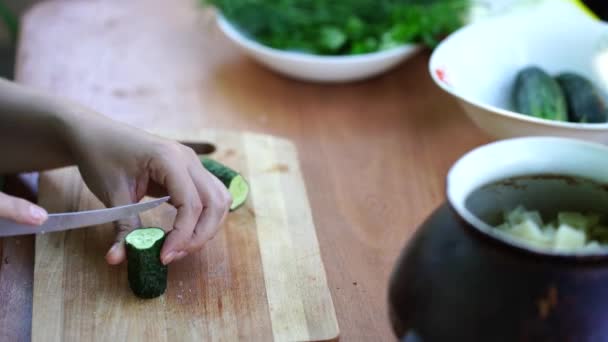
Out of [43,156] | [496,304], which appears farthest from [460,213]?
[43,156]

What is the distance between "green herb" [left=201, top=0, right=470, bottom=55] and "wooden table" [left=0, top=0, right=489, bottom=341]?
10 centimetres

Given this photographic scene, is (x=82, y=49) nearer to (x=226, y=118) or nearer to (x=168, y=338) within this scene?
(x=226, y=118)

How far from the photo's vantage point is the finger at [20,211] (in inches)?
43.3

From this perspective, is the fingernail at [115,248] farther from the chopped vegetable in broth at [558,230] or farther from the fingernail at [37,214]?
the chopped vegetable in broth at [558,230]

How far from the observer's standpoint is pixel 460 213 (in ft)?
2.84

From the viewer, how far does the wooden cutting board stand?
116cm

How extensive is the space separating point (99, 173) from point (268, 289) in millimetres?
366

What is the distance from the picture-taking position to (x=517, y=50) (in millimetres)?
1715

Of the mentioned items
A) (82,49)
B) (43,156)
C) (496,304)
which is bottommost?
(82,49)

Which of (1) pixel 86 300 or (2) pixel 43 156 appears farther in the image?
(2) pixel 43 156

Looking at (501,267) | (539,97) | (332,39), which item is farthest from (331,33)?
(501,267)

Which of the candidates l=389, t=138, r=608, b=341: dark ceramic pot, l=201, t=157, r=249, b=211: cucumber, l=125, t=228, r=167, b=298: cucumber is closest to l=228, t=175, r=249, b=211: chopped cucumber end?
l=201, t=157, r=249, b=211: cucumber

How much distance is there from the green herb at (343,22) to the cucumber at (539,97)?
0.98 ft

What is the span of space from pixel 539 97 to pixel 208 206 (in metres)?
0.74
